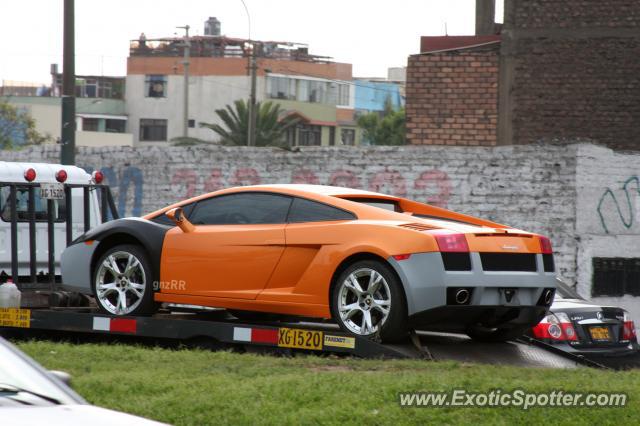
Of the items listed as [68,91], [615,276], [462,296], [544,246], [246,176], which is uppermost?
[68,91]

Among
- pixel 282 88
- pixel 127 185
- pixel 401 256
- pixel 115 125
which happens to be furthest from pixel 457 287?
pixel 115 125

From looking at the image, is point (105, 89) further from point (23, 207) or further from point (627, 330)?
point (627, 330)

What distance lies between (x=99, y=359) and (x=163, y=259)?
1.43 m

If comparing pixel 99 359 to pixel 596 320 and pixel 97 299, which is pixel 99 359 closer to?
pixel 97 299

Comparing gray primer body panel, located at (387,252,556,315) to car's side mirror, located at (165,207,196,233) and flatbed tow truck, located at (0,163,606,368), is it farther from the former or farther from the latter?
car's side mirror, located at (165,207,196,233)

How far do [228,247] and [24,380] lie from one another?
17.6 feet

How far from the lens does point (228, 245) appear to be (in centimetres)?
1016

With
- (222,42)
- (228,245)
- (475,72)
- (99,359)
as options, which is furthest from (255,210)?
(222,42)

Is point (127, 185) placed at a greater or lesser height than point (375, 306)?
greater

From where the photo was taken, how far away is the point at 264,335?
9688 mm

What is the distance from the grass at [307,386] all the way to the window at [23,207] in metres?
5.25

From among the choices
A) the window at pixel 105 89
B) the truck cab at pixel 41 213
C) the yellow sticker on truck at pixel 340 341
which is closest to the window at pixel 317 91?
the window at pixel 105 89

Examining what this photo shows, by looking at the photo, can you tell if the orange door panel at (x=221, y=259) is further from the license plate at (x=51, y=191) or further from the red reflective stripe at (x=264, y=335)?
the license plate at (x=51, y=191)

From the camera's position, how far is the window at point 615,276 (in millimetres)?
16406
